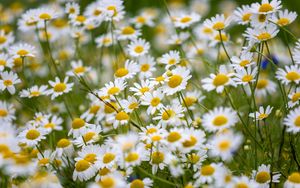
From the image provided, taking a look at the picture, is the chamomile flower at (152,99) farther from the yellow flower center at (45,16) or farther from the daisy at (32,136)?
the yellow flower center at (45,16)

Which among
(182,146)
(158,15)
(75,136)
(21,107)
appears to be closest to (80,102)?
(21,107)

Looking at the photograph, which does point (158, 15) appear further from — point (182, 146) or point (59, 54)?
point (182, 146)

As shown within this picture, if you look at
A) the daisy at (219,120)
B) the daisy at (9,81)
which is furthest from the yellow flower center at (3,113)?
the daisy at (219,120)

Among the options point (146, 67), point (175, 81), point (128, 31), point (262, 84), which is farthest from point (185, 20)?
point (175, 81)

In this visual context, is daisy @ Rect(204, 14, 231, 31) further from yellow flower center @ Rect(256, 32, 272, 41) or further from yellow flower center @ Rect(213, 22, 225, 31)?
yellow flower center @ Rect(256, 32, 272, 41)

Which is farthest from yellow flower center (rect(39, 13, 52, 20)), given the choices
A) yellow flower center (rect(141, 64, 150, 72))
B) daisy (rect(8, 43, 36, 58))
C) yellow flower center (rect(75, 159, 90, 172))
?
yellow flower center (rect(75, 159, 90, 172))

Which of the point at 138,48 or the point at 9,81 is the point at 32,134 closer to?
the point at 9,81
